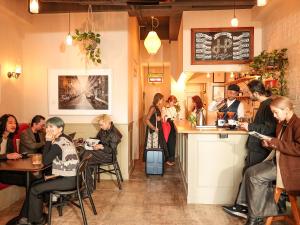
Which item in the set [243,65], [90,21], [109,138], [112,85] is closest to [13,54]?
[90,21]

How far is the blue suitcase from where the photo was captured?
197 inches

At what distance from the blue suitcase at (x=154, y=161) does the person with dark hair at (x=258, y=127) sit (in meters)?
1.83

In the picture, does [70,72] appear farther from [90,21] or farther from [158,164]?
[158,164]

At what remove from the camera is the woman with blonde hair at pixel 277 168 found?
8.47 ft

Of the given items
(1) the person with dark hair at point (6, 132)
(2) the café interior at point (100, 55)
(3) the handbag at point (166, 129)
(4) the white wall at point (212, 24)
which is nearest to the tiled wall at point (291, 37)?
(2) the café interior at point (100, 55)

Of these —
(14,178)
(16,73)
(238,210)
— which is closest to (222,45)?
(238,210)

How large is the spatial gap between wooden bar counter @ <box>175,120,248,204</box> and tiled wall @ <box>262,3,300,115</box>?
0.86 meters

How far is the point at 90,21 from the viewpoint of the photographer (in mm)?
4828

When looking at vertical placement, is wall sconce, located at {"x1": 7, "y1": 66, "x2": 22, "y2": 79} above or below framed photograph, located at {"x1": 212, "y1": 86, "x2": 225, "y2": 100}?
above

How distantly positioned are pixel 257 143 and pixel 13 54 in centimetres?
409

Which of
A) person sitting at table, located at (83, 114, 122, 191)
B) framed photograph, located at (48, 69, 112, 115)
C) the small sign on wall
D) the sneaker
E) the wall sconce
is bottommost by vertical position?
the sneaker

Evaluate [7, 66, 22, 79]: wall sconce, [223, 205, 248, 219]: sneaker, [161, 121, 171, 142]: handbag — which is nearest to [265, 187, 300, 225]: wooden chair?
[223, 205, 248, 219]: sneaker

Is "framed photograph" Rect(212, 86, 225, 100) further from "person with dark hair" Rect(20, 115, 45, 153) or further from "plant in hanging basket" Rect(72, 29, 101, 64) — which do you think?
"person with dark hair" Rect(20, 115, 45, 153)

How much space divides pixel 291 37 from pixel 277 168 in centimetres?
184
